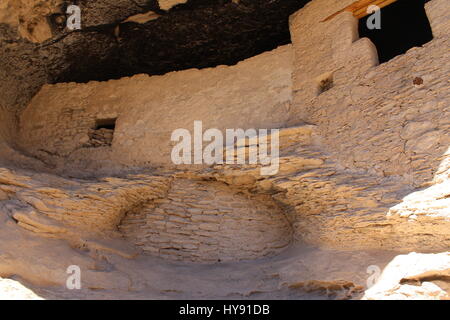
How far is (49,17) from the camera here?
5.63m

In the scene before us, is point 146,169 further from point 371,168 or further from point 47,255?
point 371,168

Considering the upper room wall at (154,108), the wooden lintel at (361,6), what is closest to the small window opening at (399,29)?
the wooden lintel at (361,6)

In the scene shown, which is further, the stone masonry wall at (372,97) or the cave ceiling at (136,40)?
the cave ceiling at (136,40)

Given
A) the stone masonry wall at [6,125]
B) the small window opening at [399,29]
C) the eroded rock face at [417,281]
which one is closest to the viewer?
the eroded rock face at [417,281]

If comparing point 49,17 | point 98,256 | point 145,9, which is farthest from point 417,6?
point 98,256

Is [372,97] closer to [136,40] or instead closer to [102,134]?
[136,40]

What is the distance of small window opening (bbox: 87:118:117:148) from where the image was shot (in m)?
6.38

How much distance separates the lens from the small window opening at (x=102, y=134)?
20.9 ft

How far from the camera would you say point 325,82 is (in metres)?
5.53

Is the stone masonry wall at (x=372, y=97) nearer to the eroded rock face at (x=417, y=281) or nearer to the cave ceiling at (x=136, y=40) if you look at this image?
the cave ceiling at (x=136, y=40)

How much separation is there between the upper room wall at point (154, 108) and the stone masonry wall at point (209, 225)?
0.71 m

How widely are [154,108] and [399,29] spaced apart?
3.83 metres

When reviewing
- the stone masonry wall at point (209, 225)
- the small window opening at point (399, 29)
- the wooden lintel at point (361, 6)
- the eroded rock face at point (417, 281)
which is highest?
the small window opening at point (399, 29)

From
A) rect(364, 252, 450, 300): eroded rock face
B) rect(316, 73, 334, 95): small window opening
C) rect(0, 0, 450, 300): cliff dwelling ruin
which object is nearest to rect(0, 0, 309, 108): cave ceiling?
rect(0, 0, 450, 300): cliff dwelling ruin
